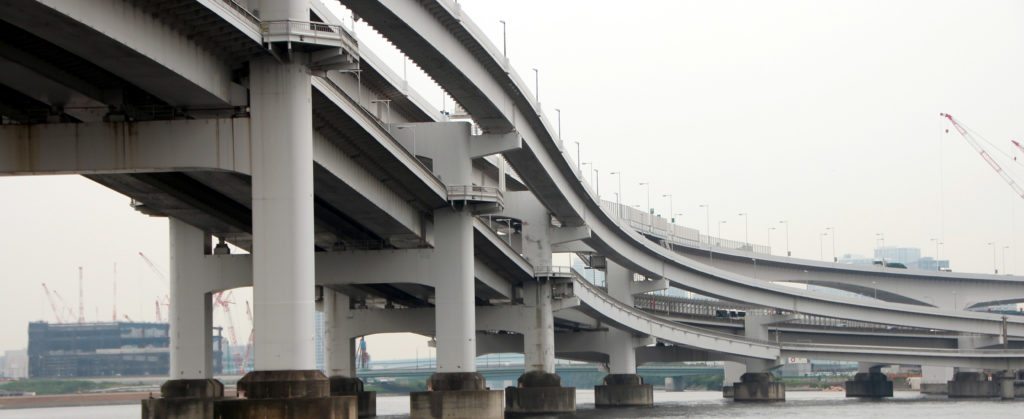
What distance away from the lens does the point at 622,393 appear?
133 metres

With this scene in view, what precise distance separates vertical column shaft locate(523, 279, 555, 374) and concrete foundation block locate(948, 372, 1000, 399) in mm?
72094

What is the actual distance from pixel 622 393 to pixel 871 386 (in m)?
47.7

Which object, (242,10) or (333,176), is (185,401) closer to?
(333,176)

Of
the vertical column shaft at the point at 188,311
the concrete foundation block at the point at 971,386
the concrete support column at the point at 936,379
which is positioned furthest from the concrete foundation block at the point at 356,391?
the concrete support column at the point at 936,379

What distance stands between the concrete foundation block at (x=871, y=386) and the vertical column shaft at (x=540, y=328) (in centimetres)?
7256

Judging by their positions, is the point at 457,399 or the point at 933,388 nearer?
the point at 457,399

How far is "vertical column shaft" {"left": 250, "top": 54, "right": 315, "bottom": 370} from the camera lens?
48.2 meters

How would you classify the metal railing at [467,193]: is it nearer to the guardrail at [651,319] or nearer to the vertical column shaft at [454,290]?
the vertical column shaft at [454,290]

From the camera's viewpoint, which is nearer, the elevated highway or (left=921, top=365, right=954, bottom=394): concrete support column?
the elevated highway

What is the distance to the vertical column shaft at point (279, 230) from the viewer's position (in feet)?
158

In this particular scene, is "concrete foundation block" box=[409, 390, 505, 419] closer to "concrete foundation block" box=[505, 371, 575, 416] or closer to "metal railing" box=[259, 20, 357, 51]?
"concrete foundation block" box=[505, 371, 575, 416]

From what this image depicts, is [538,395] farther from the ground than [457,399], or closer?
closer

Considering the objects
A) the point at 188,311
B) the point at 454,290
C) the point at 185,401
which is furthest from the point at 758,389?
the point at 185,401

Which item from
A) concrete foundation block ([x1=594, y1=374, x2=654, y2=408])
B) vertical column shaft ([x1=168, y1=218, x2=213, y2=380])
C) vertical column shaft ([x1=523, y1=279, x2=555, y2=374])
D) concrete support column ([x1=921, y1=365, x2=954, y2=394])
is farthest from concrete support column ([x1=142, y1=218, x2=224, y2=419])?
concrete support column ([x1=921, y1=365, x2=954, y2=394])
